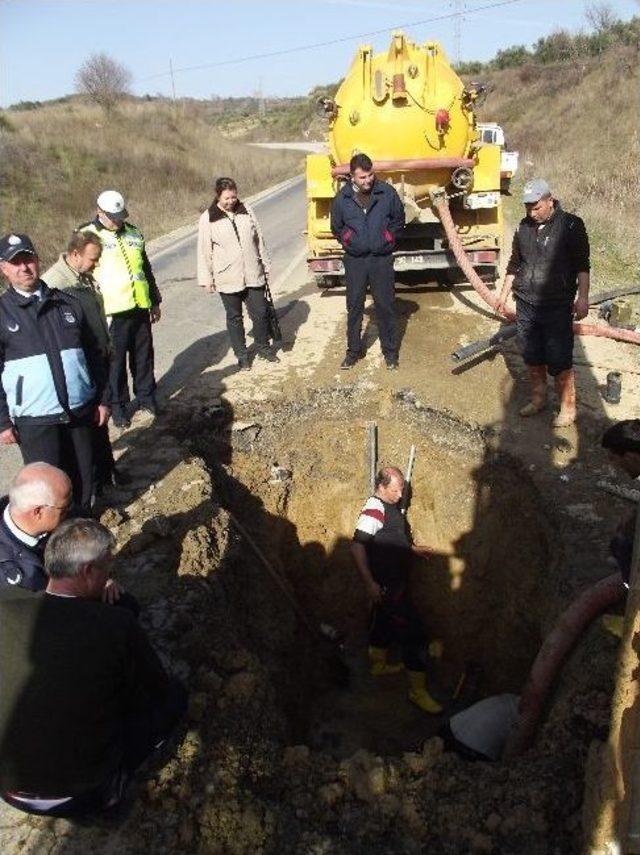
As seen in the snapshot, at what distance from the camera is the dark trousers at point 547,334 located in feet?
16.6

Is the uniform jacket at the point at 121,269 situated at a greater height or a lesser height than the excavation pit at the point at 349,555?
greater

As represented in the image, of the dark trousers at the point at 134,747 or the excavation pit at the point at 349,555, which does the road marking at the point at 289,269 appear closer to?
the excavation pit at the point at 349,555

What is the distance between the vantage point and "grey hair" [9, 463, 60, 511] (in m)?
2.60

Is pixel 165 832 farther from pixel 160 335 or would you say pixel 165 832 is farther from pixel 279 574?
pixel 160 335

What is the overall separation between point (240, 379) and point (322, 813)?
4.59 metres

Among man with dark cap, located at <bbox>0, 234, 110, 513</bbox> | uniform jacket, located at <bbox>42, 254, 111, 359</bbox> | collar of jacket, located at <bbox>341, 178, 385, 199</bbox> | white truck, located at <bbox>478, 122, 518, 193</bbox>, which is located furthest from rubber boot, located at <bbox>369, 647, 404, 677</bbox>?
white truck, located at <bbox>478, 122, 518, 193</bbox>

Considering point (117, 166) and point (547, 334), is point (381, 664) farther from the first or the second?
point (117, 166)

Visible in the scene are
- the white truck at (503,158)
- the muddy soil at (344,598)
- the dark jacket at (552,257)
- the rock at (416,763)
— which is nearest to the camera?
the muddy soil at (344,598)

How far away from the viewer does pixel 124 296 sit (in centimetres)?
528

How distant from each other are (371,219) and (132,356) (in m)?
2.46

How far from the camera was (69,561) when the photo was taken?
2.30 metres

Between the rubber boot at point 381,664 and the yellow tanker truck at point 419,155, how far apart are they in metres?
4.54

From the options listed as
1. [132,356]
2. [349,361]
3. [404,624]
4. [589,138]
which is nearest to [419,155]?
[349,361]

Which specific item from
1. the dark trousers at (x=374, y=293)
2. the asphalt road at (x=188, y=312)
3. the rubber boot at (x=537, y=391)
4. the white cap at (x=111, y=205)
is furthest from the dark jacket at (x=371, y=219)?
the asphalt road at (x=188, y=312)
